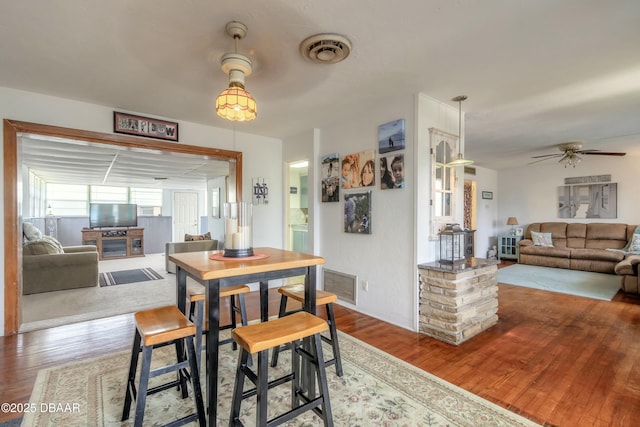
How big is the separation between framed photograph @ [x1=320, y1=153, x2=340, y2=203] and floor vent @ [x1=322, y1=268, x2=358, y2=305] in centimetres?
98

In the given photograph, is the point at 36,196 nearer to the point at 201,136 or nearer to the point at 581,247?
the point at 201,136

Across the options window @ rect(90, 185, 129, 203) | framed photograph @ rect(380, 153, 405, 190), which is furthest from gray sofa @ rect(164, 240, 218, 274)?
window @ rect(90, 185, 129, 203)

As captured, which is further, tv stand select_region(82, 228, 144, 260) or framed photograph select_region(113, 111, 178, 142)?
tv stand select_region(82, 228, 144, 260)

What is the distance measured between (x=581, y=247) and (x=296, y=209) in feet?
20.8

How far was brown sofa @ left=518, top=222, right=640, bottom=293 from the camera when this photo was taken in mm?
5855

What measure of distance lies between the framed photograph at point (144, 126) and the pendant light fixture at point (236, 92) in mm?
1957

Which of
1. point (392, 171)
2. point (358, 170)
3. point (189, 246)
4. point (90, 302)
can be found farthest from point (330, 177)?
point (90, 302)

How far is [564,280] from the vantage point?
5.26 m

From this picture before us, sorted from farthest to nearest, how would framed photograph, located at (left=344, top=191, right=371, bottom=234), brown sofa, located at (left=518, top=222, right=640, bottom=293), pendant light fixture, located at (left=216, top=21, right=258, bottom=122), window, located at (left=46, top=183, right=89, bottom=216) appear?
window, located at (left=46, top=183, right=89, bottom=216)
brown sofa, located at (left=518, top=222, right=640, bottom=293)
framed photograph, located at (left=344, top=191, right=371, bottom=234)
pendant light fixture, located at (left=216, top=21, right=258, bottom=122)

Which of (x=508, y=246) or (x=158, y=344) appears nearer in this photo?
(x=158, y=344)

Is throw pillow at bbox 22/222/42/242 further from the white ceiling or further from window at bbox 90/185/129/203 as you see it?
window at bbox 90/185/129/203

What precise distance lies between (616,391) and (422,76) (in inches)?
107

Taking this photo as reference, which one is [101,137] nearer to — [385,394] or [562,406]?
[385,394]

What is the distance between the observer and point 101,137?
322cm
